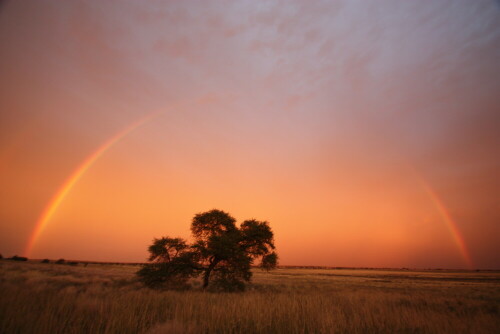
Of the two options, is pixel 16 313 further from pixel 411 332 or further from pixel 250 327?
pixel 411 332

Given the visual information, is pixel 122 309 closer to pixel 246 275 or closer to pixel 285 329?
pixel 285 329

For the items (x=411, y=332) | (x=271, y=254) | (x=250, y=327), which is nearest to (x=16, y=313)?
(x=250, y=327)

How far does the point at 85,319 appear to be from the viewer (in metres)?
5.47

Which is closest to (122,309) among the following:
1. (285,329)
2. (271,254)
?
(285,329)

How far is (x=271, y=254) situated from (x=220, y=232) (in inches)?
219

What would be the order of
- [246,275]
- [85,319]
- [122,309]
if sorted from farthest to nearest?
[246,275] < [122,309] < [85,319]

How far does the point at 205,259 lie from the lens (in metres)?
20.3

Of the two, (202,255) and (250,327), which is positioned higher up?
(202,255)

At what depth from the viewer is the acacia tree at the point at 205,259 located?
19.6m

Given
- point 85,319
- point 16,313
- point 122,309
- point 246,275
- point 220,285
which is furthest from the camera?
point 246,275

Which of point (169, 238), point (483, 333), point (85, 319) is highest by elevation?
point (169, 238)

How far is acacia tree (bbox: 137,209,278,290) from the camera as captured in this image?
1961 centimetres

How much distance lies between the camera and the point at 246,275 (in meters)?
20.7

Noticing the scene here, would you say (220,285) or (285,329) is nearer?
(285,329)
